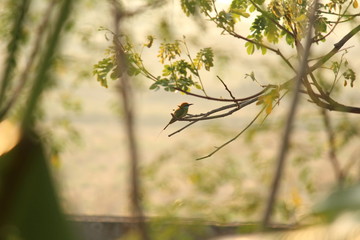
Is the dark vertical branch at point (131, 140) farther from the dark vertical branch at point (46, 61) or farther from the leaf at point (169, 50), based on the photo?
the leaf at point (169, 50)

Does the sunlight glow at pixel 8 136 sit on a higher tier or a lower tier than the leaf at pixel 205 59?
higher

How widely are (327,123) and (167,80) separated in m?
1.49

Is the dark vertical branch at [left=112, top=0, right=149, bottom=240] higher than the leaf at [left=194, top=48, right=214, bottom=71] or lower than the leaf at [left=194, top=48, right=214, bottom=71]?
higher

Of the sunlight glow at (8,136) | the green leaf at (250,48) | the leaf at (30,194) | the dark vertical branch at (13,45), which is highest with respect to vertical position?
the dark vertical branch at (13,45)

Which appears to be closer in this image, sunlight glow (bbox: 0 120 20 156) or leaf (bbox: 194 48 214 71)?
sunlight glow (bbox: 0 120 20 156)

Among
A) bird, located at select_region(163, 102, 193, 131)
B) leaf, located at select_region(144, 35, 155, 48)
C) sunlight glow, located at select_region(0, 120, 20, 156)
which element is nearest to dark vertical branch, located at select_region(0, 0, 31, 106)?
A: sunlight glow, located at select_region(0, 120, 20, 156)

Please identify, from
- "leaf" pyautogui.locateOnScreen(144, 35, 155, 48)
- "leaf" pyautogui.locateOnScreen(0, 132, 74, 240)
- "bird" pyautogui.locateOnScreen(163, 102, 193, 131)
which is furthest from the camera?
"leaf" pyautogui.locateOnScreen(144, 35, 155, 48)

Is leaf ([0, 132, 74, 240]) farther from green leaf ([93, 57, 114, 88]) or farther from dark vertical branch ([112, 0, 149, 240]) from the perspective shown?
green leaf ([93, 57, 114, 88])

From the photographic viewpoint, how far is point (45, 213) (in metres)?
0.25

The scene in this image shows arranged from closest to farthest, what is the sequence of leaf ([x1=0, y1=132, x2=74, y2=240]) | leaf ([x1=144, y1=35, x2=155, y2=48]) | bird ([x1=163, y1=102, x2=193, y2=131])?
leaf ([x1=0, y1=132, x2=74, y2=240]), bird ([x1=163, y1=102, x2=193, y2=131]), leaf ([x1=144, y1=35, x2=155, y2=48])

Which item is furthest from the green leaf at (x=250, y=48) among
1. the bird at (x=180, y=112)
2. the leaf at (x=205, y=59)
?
the bird at (x=180, y=112)

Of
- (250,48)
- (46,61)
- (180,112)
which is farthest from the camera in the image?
(250,48)

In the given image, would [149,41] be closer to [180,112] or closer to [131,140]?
[180,112]

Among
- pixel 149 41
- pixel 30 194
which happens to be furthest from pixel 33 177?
pixel 149 41
